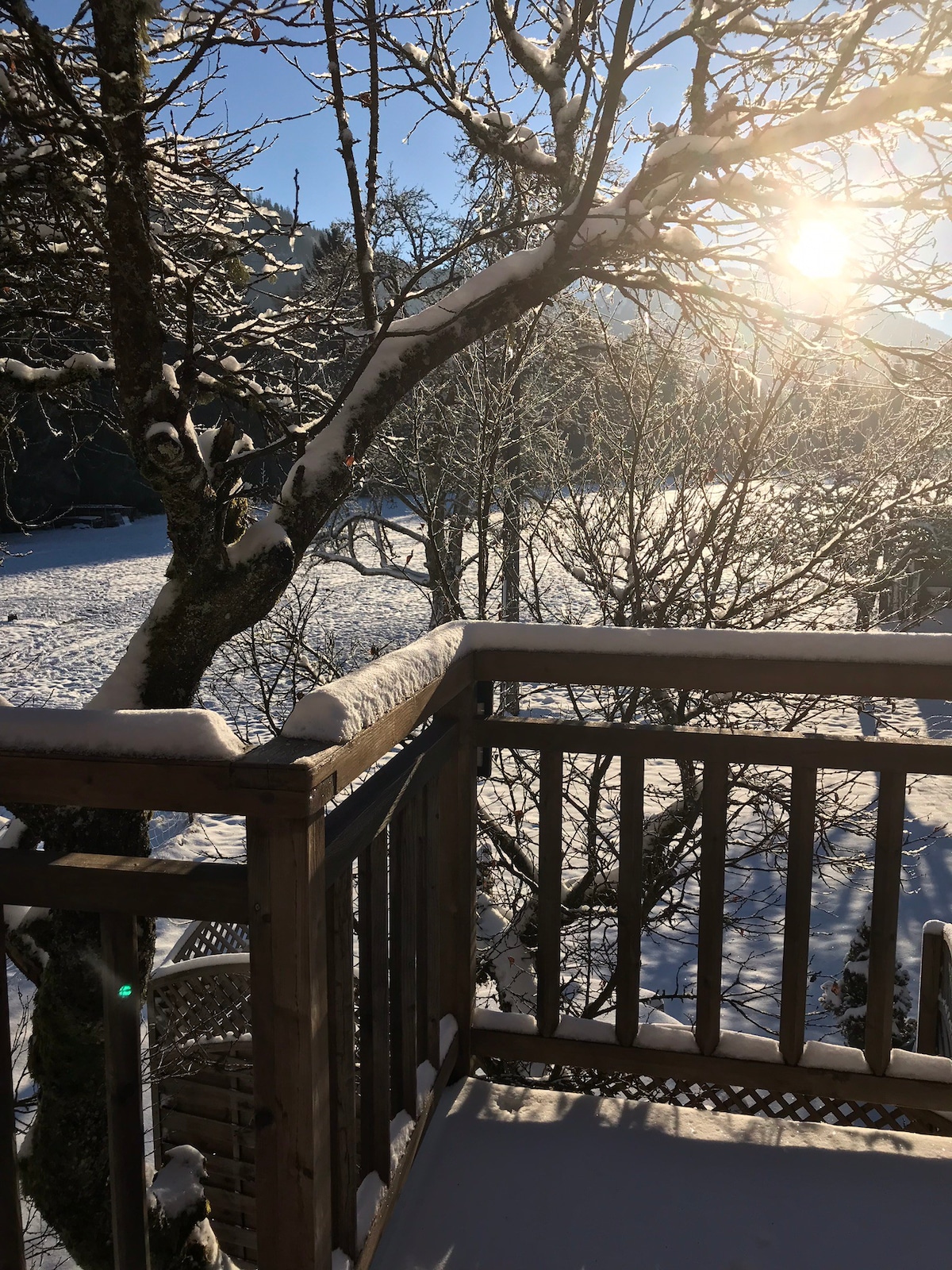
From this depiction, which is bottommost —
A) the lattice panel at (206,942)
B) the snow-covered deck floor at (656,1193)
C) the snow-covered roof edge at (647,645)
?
the lattice panel at (206,942)

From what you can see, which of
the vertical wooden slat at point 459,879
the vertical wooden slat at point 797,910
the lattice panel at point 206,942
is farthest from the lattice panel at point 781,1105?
the lattice panel at point 206,942

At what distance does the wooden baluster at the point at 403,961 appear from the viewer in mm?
1488

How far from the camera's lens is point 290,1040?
1.06 meters

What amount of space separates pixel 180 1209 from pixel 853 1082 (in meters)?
2.15

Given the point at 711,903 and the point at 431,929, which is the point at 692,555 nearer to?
the point at 711,903

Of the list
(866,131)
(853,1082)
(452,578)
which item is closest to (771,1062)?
(853,1082)

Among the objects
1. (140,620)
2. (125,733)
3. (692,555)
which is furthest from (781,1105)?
(140,620)

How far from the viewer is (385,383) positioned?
3.34 meters

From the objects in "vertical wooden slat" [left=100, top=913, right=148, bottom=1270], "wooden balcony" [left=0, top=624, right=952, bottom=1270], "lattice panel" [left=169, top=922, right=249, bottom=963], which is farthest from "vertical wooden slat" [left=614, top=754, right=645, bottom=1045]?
"lattice panel" [left=169, top=922, right=249, bottom=963]

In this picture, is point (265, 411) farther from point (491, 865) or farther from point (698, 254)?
point (491, 865)

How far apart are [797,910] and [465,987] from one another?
76 cm

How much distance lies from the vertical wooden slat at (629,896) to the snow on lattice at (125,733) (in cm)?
106

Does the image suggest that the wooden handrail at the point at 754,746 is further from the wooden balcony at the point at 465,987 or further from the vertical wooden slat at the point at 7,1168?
the vertical wooden slat at the point at 7,1168

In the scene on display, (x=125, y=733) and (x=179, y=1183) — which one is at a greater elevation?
(x=125, y=733)
